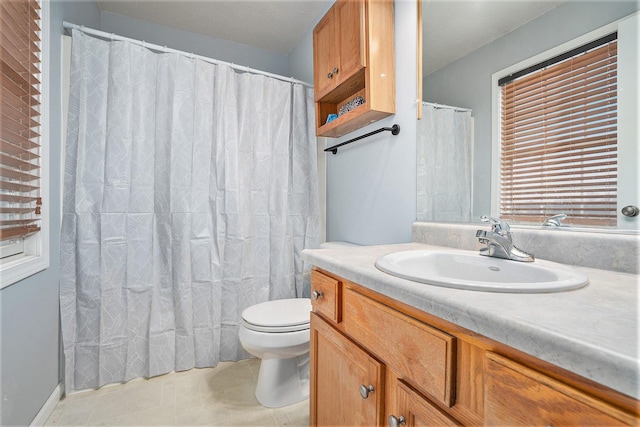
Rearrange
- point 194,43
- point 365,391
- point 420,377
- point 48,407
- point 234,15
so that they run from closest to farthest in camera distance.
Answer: point 420,377 → point 365,391 → point 48,407 → point 234,15 → point 194,43

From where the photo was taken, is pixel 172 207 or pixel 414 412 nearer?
pixel 414 412

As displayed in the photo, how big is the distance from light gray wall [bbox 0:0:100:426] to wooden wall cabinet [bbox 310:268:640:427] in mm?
1081

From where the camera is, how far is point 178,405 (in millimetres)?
1458

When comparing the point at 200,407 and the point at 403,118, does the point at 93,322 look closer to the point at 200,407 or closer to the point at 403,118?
the point at 200,407

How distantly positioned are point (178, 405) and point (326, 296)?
3.72 ft

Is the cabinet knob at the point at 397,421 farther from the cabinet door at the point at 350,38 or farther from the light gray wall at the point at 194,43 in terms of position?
the light gray wall at the point at 194,43

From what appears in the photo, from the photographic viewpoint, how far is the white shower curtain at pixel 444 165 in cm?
115

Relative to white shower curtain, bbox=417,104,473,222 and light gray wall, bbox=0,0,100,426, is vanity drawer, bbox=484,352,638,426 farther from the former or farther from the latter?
light gray wall, bbox=0,0,100,426

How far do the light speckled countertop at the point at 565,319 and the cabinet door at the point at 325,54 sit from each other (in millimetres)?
1343

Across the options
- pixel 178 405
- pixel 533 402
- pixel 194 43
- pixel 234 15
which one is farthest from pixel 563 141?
pixel 194 43

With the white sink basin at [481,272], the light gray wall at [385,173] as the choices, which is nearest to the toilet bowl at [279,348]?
the light gray wall at [385,173]

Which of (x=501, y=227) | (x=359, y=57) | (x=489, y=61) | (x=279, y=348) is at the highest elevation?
(x=359, y=57)

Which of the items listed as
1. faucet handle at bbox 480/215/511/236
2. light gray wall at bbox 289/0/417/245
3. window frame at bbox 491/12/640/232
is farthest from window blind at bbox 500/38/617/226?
light gray wall at bbox 289/0/417/245

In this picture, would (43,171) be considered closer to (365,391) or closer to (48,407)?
(48,407)
